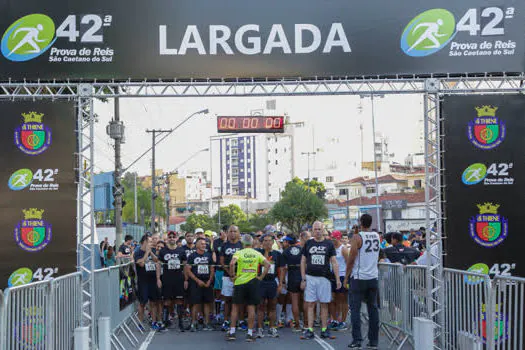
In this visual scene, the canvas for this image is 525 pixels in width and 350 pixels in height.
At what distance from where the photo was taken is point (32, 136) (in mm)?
11000

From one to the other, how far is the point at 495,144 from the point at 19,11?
7724 mm

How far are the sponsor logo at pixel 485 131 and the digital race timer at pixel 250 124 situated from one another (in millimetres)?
3061

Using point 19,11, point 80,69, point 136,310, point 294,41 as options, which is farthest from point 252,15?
point 136,310

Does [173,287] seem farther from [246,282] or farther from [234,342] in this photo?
[234,342]

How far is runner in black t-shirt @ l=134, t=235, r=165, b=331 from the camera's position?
14.8 meters

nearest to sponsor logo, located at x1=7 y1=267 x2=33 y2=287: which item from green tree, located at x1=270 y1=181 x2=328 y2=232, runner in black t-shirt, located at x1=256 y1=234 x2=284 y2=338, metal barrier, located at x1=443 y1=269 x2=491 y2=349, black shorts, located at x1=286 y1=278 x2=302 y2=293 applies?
runner in black t-shirt, located at x1=256 y1=234 x2=284 y2=338

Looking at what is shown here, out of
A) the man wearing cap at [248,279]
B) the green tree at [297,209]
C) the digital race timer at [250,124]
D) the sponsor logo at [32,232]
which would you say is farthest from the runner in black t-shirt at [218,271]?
the green tree at [297,209]

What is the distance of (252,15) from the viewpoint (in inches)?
440

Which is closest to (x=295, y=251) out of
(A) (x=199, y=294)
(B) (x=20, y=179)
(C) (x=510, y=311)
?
(A) (x=199, y=294)

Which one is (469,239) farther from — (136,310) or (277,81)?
(136,310)

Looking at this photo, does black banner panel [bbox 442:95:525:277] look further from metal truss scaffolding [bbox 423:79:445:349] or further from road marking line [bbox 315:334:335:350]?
road marking line [bbox 315:334:335:350]

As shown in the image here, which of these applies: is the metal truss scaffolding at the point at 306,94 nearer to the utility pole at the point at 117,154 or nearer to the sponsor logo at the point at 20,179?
the sponsor logo at the point at 20,179

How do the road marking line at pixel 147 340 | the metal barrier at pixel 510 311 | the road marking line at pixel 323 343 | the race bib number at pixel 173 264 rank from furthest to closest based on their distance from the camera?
the race bib number at pixel 173 264, the road marking line at pixel 147 340, the road marking line at pixel 323 343, the metal barrier at pixel 510 311

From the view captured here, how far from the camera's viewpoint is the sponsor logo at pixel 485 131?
1109 centimetres
